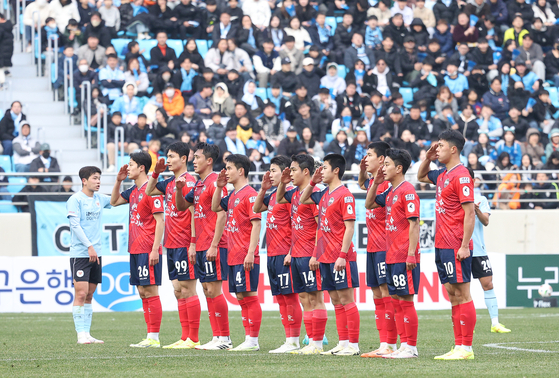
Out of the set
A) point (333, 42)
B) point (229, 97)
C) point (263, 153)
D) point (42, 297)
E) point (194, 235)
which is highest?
point (333, 42)

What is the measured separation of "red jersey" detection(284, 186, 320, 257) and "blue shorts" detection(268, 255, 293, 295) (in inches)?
13.0

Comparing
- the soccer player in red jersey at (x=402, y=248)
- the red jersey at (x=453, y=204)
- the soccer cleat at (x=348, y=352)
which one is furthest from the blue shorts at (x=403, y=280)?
the soccer cleat at (x=348, y=352)

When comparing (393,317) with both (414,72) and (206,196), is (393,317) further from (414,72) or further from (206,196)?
(414,72)

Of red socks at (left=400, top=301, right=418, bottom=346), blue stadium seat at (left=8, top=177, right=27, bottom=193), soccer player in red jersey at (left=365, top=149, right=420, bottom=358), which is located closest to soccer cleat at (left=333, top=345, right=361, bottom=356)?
soccer player in red jersey at (left=365, top=149, right=420, bottom=358)

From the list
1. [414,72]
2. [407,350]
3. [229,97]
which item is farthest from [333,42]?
[407,350]

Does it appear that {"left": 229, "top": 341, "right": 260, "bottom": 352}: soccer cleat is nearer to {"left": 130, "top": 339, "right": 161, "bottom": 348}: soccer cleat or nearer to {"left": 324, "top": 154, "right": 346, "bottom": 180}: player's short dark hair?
{"left": 130, "top": 339, "right": 161, "bottom": 348}: soccer cleat

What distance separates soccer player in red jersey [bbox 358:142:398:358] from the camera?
31.1 feet

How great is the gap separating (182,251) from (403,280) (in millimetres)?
3101

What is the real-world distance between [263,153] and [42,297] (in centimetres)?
686

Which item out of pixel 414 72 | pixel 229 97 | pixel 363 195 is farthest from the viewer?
pixel 414 72

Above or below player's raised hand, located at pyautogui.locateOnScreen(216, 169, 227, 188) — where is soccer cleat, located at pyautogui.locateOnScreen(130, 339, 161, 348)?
below

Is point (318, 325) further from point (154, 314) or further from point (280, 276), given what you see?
point (154, 314)

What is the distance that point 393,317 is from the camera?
31.0 ft

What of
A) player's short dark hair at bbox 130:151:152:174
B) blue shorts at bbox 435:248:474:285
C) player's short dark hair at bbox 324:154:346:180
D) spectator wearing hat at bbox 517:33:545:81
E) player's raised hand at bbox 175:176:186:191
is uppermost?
spectator wearing hat at bbox 517:33:545:81
